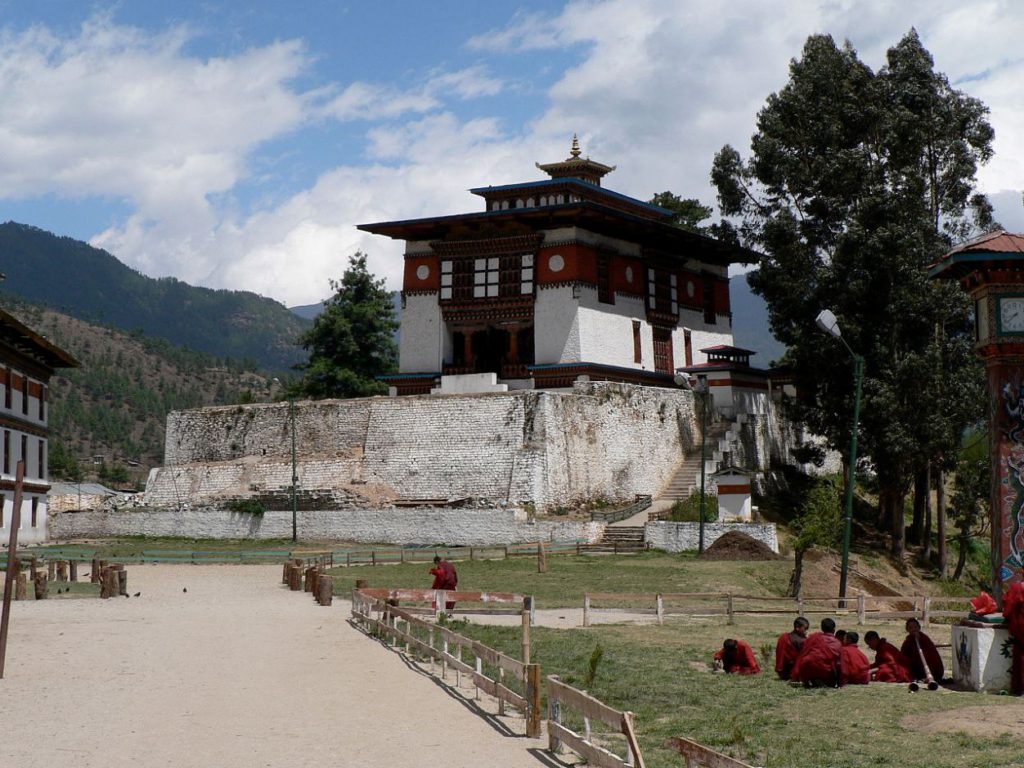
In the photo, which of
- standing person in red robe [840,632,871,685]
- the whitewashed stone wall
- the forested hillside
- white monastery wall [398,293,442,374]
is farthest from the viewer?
the forested hillside

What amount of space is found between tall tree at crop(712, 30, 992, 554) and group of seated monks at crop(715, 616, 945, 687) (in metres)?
27.8

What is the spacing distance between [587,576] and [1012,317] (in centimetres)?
1913

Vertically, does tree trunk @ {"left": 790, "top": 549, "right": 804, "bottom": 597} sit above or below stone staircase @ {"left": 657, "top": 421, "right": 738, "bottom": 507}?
below

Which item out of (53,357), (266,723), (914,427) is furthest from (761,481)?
(266,723)

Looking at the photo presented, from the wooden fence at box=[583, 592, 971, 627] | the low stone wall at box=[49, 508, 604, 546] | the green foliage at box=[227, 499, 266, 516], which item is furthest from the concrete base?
the green foliage at box=[227, 499, 266, 516]

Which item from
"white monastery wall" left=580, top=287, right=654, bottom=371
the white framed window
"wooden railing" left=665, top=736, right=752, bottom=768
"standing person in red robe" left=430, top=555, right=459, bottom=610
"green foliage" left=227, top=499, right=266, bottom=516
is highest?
the white framed window

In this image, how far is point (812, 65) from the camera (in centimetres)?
5162

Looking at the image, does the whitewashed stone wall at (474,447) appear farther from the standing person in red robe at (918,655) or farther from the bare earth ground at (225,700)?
the standing person in red robe at (918,655)

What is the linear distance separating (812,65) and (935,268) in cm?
3531

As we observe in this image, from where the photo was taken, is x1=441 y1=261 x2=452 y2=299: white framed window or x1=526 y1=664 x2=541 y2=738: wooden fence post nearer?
x1=526 y1=664 x2=541 y2=738: wooden fence post

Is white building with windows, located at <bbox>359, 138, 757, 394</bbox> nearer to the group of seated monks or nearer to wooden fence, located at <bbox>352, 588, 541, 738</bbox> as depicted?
wooden fence, located at <bbox>352, 588, 541, 738</bbox>

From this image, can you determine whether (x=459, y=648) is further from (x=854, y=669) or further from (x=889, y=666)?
(x=889, y=666)

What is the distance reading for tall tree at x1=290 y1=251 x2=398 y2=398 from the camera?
2891 inches

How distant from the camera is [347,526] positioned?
5106 cm
